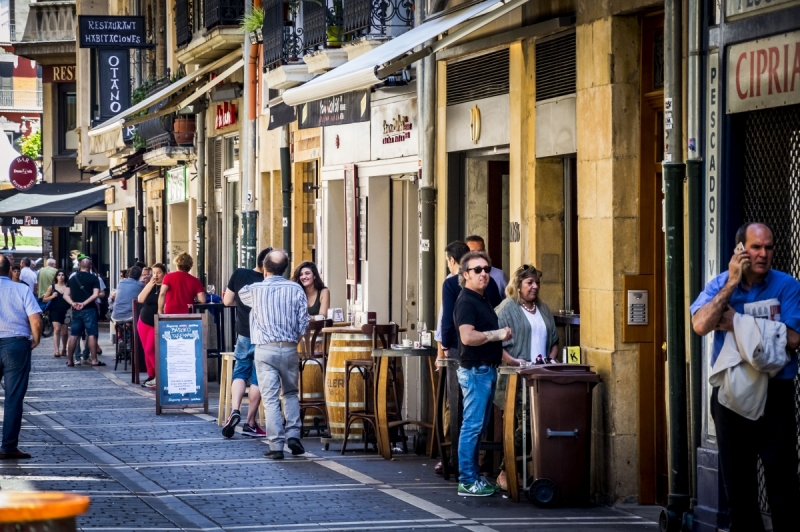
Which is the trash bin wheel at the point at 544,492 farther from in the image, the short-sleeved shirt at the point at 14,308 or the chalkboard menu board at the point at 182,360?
the chalkboard menu board at the point at 182,360

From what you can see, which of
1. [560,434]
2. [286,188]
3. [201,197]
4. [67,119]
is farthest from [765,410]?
[67,119]

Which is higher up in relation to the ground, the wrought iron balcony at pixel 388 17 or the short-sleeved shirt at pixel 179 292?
the wrought iron balcony at pixel 388 17

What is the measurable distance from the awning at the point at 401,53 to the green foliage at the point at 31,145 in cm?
6574

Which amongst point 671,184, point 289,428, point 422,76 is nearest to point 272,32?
point 422,76

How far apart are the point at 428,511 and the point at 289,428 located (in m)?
3.59

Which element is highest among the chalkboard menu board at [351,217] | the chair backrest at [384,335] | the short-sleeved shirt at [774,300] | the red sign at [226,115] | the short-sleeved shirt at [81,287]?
the red sign at [226,115]

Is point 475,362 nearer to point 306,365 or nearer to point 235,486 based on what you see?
point 235,486

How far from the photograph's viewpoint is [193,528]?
1036 centimetres

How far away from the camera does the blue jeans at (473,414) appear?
1191 centimetres

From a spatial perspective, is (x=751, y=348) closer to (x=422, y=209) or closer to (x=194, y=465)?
(x=194, y=465)

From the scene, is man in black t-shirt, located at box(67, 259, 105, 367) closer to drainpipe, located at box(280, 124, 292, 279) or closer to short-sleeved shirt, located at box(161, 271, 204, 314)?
→ drainpipe, located at box(280, 124, 292, 279)

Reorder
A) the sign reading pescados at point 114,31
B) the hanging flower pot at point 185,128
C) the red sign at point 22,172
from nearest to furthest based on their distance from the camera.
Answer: the hanging flower pot at point 185,128, the sign reading pescados at point 114,31, the red sign at point 22,172

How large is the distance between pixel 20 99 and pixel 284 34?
64762 millimetres

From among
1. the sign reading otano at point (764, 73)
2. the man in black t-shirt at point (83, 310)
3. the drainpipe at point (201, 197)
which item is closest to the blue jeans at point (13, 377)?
the sign reading otano at point (764, 73)
